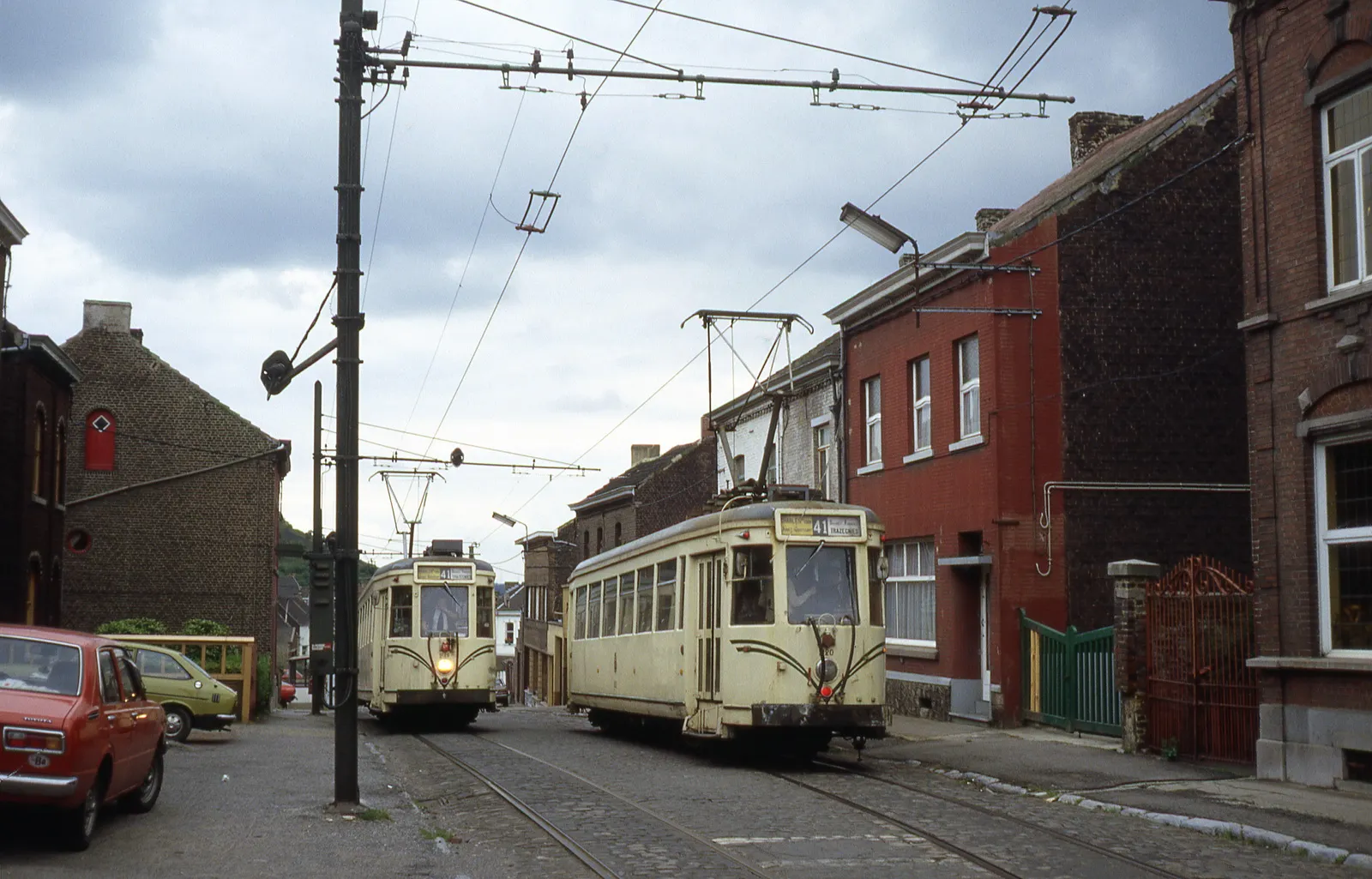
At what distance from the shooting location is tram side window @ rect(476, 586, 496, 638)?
2639cm

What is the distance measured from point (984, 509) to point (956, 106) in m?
9.99

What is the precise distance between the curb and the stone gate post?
3.00 meters

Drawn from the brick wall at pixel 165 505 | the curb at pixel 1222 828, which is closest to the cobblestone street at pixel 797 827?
the curb at pixel 1222 828

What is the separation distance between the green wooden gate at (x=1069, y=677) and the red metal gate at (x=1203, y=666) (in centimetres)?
150

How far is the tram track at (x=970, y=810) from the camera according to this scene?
32.0 ft

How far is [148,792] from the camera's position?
Answer: 12.4 m

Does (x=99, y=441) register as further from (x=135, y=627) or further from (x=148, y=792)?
(x=148, y=792)

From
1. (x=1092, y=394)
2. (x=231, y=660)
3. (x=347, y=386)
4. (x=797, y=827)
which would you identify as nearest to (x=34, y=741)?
(x=347, y=386)

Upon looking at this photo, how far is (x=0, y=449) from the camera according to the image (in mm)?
27688

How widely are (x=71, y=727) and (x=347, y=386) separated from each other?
4053mm

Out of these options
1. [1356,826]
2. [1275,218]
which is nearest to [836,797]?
[1356,826]

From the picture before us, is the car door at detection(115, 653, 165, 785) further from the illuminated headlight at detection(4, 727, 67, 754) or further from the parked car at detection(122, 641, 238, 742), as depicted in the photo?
the parked car at detection(122, 641, 238, 742)

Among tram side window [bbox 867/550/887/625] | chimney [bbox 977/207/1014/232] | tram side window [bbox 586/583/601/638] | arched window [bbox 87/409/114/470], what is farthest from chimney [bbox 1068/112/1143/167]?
arched window [bbox 87/409/114/470]

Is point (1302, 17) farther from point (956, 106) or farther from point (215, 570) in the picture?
point (215, 570)
